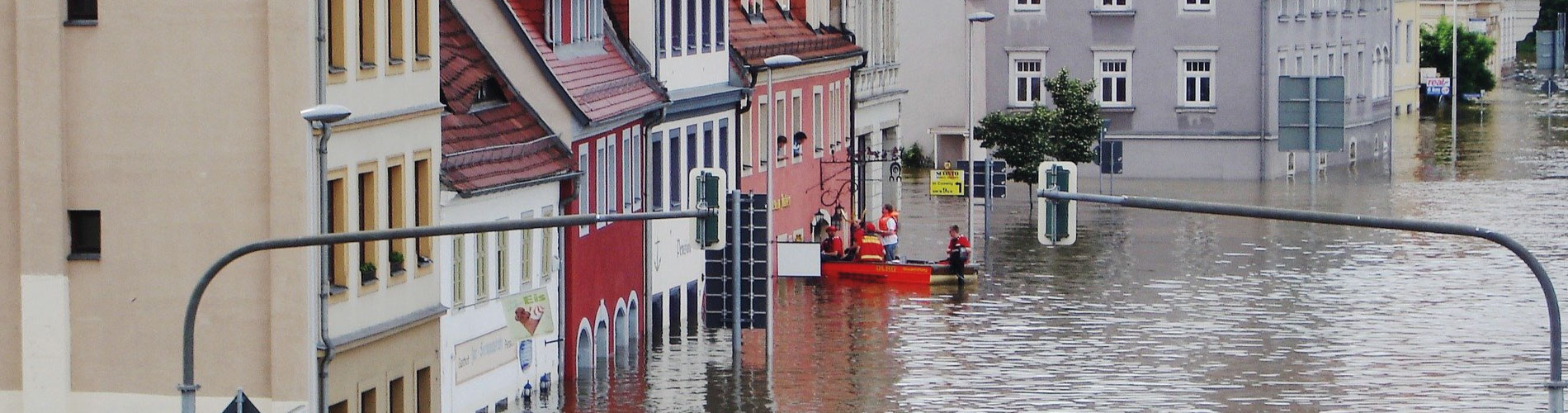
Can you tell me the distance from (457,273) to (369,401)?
3.96 metres

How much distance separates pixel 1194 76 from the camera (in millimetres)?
80500

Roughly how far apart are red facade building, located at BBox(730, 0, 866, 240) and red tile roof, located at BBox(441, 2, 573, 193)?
42.9 ft

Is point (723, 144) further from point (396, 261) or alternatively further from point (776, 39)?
point (396, 261)

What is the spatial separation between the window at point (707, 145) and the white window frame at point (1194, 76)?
33177 millimetres

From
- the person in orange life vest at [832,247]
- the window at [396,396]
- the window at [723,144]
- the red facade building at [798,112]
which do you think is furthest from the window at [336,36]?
the person in orange life vest at [832,247]

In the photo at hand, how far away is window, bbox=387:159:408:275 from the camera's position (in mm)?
31047

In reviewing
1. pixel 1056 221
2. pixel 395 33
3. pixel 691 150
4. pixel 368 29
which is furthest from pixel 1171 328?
pixel 1056 221

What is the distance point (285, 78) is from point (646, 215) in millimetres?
6310

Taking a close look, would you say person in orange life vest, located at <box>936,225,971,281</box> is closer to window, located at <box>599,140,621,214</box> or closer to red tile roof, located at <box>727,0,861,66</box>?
red tile roof, located at <box>727,0,861,66</box>

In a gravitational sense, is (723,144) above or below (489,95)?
below

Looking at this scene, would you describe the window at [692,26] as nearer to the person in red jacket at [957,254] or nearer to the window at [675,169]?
the window at [675,169]

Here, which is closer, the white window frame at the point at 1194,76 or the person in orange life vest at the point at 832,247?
the person in orange life vest at the point at 832,247

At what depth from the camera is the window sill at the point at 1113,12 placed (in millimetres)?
80375

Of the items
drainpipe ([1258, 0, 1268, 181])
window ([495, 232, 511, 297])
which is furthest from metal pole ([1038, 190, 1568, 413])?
drainpipe ([1258, 0, 1268, 181])
